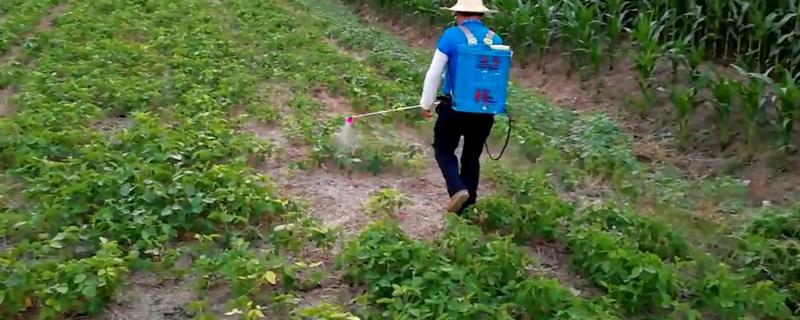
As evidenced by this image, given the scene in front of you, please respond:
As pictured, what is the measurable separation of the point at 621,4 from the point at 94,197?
7.31 meters

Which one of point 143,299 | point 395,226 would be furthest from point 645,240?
point 143,299

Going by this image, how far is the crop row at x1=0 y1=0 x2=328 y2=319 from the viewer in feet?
16.2

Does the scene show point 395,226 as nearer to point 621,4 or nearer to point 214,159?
point 214,159

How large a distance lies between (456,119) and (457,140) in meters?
0.25

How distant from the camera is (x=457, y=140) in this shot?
638cm

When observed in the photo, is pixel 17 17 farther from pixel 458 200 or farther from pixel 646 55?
pixel 458 200

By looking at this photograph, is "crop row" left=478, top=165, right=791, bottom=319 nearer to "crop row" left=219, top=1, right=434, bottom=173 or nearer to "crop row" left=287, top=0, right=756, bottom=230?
"crop row" left=287, top=0, right=756, bottom=230

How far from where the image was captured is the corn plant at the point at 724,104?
826 cm

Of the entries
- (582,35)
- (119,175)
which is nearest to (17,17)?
(119,175)

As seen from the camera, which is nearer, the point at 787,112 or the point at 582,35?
the point at 787,112

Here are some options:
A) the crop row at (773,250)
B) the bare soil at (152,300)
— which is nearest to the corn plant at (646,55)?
the crop row at (773,250)

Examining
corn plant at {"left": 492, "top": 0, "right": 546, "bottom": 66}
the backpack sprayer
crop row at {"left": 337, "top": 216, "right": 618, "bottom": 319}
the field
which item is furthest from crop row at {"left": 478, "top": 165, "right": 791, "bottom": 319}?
corn plant at {"left": 492, "top": 0, "right": 546, "bottom": 66}

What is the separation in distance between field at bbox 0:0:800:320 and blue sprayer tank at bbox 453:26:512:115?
79 cm

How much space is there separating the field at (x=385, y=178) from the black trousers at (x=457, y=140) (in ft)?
0.83
